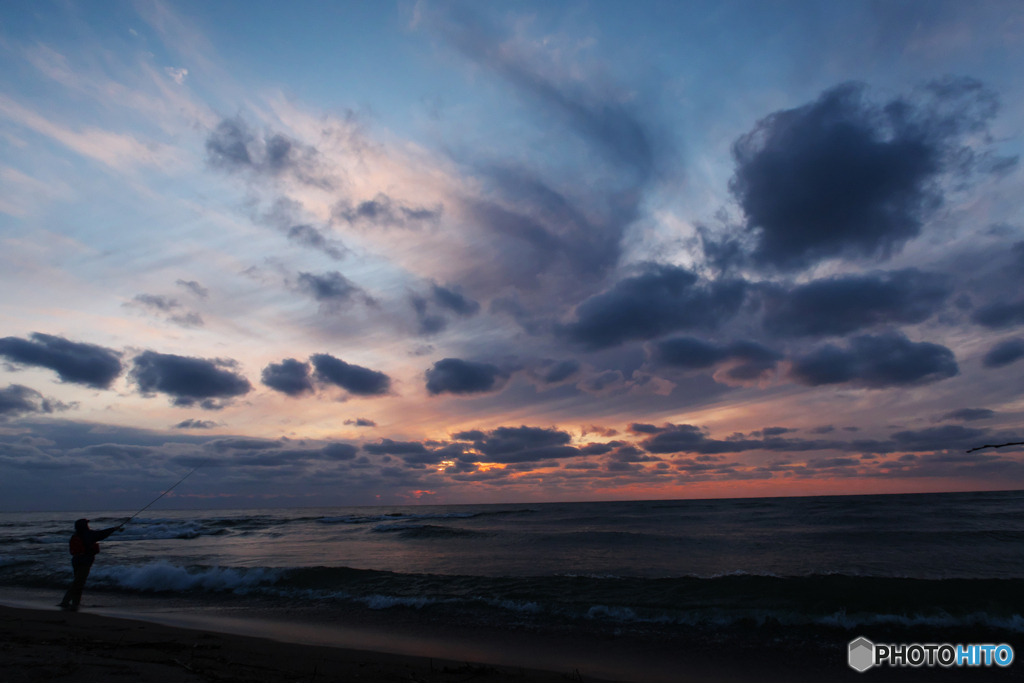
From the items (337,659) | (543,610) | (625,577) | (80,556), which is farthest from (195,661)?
(625,577)

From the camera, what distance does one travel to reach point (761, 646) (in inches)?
334

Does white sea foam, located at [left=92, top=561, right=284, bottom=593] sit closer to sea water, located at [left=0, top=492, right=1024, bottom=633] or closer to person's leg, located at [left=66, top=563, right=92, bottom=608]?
sea water, located at [left=0, top=492, right=1024, bottom=633]

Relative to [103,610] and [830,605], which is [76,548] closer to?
[103,610]

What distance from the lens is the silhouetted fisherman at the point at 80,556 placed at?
448 inches

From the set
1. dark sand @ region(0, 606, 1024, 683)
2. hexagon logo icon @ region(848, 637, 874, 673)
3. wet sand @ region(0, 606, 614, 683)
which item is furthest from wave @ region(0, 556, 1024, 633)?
wet sand @ region(0, 606, 614, 683)

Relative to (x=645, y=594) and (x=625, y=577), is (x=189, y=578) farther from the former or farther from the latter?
(x=645, y=594)

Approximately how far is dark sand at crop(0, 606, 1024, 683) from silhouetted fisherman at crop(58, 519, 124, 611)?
199 cm

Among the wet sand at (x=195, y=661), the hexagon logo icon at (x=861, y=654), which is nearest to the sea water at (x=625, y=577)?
the hexagon logo icon at (x=861, y=654)

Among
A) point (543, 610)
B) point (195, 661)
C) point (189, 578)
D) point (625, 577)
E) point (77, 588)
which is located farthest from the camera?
point (189, 578)

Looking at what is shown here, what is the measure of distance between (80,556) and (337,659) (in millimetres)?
9486

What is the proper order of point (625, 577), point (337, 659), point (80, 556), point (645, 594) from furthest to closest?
point (625, 577), point (645, 594), point (80, 556), point (337, 659)

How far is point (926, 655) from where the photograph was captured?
27.0ft

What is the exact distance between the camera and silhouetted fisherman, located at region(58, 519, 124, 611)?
11.4 m

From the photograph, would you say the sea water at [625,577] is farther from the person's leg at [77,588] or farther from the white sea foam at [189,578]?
the person's leg at [77,588]
